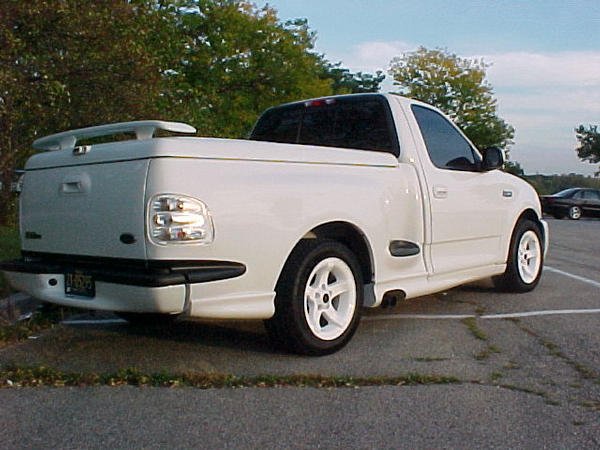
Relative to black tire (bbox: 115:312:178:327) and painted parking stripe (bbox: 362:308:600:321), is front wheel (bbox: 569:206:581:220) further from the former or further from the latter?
black tire (bbox: 115:312:178:327)

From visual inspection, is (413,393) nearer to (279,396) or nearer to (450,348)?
(279,396)

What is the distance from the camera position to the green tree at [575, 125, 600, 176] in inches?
2303

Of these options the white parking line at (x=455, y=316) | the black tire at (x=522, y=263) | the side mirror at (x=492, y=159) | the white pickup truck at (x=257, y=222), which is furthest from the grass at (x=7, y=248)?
the black tire at (x=522, y=263)

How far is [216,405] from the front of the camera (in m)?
3.71

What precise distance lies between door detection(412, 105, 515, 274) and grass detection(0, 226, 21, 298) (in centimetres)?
371

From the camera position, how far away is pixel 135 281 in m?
3.96

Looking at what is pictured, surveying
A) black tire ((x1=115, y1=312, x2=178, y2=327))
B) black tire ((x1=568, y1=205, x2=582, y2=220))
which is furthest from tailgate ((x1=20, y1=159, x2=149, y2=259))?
black tire ((x1=568, y1=205, x2=582, y2=220))

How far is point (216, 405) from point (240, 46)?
23.6m

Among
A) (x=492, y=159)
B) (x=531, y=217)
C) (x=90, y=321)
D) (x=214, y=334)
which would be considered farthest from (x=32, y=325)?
(x=531, y=217)

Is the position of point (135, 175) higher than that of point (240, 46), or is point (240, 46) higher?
point (240, 46)

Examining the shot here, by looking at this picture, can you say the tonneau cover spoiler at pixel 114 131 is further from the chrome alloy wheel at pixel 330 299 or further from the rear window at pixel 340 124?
the rear window at pixel 340 124

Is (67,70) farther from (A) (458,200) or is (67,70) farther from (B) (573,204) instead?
(B) (573,204)

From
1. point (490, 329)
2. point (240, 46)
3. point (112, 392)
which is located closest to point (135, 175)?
point (112, 392)

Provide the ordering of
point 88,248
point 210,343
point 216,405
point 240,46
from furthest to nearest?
1. point 240,46
2. point 210,343
3. point 88,248
4. point 216,405
